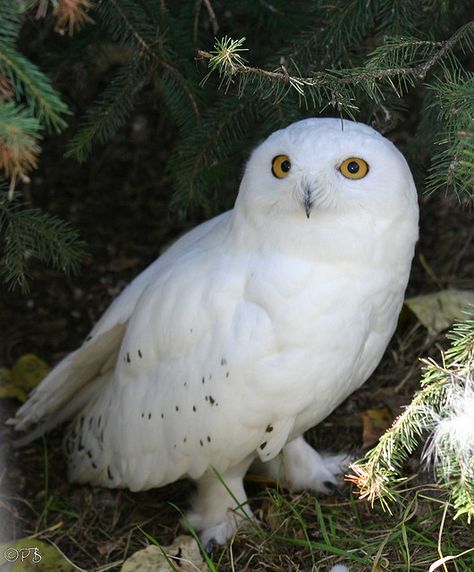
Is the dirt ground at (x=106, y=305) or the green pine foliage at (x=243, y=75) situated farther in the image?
the dirt ground at (x=106, y=305)

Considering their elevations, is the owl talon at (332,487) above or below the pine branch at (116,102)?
below

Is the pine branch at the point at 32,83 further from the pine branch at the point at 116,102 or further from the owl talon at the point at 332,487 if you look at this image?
the owl talon at the point at 332,487

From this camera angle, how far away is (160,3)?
138 inches

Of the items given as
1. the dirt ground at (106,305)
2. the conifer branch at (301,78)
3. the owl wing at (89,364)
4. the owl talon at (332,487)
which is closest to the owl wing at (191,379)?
the owl wing at (89,364)

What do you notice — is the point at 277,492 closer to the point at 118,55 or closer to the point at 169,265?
the point at 169,265

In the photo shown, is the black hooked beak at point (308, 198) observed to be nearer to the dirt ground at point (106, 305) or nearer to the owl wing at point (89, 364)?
the owl wing at point (89, 364)

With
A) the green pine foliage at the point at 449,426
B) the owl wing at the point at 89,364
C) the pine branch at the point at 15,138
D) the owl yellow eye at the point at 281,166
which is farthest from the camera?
the owl wing at the point at 89,364

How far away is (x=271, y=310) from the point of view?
3094 millimetres

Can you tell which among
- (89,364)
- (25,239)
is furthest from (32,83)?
(89,364)

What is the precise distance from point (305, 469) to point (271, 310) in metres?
1.00

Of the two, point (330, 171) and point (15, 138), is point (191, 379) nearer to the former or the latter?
point (330, 171)

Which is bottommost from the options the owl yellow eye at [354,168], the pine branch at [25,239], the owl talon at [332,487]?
the owl talon at [332,487]

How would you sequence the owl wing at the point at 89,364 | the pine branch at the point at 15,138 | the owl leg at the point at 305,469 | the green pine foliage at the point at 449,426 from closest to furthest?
the pine branch at the point at 15,138 < the green pine foliage at the point at 449,426 < the owl wing at the point at 89,364 < the owl leg at the point at 305,469

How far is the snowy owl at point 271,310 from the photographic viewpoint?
301cm
